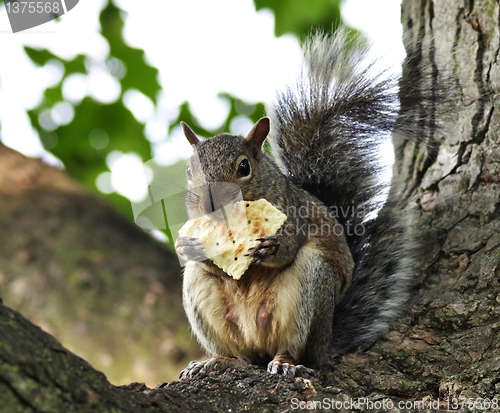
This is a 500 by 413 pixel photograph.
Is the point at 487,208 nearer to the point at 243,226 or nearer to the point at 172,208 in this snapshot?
the point at 243,226

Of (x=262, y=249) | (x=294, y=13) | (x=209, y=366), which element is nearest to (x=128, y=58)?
(x=294, y=13)

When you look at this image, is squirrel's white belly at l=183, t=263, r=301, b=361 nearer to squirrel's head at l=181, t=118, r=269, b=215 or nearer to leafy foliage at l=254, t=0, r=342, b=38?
squirrel's head at l=181, t=118, r=269, b=215

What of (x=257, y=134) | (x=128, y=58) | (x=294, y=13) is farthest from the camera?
(x=128, y=58)

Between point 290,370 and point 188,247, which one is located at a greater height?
point 188,247

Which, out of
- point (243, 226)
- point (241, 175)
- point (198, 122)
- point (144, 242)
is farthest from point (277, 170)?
point (198, 122)

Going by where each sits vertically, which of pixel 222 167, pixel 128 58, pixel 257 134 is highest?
pixel 128 58

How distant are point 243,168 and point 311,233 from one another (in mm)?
440

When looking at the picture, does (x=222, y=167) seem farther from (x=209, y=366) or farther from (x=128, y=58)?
(x=128, y=58)

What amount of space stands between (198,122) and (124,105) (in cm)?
63

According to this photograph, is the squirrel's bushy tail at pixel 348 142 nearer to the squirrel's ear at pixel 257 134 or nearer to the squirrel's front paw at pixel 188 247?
the squirrel's ear at pixel 257 134

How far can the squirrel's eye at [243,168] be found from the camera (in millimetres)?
2035

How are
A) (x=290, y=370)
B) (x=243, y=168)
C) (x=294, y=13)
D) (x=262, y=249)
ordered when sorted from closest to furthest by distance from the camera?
(x=290, y=370) → (x=262, y=249) → (x=243, y=168) → (x=294, y=13)

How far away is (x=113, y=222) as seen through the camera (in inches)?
109

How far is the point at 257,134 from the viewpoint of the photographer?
7.18 feet
